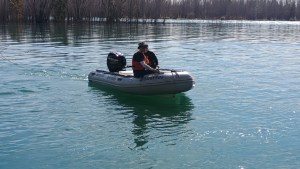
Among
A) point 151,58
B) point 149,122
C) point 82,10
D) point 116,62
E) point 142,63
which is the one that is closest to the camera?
point 149,122

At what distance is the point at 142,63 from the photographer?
465 inches

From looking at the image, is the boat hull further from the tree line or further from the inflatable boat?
the tree line

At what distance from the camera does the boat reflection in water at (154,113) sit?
8.73 m

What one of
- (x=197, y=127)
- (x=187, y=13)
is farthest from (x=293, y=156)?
(x=187, y=13)

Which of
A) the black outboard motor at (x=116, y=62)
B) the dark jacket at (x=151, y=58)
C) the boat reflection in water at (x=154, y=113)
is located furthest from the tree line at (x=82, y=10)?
the dark jacket at (x=151, y=58)

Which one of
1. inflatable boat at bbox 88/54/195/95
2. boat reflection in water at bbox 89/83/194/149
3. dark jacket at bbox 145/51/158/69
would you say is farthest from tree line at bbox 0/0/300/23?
dark jacket at bbox 145/51/158/69

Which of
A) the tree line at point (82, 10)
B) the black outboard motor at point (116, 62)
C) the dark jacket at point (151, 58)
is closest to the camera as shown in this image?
the dark jacket at point (151, 58)

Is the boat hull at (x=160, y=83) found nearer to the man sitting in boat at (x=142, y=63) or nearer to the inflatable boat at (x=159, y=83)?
the inflatable boat at (x=159, y=83)

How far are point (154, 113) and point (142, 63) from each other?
1.86m

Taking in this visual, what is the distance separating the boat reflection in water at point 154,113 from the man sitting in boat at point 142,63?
772mm

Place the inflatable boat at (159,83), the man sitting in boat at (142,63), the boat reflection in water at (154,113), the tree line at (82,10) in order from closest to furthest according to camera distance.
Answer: the boat reflection in water at (154,113) → the inflatable boat at (159,83) → the man sitting in boat at (142,63) → the tree line at (82,10)

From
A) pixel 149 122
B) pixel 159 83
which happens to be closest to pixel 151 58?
pixel 159 83

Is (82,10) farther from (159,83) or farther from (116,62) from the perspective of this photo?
(159,83)

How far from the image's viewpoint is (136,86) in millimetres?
11938
